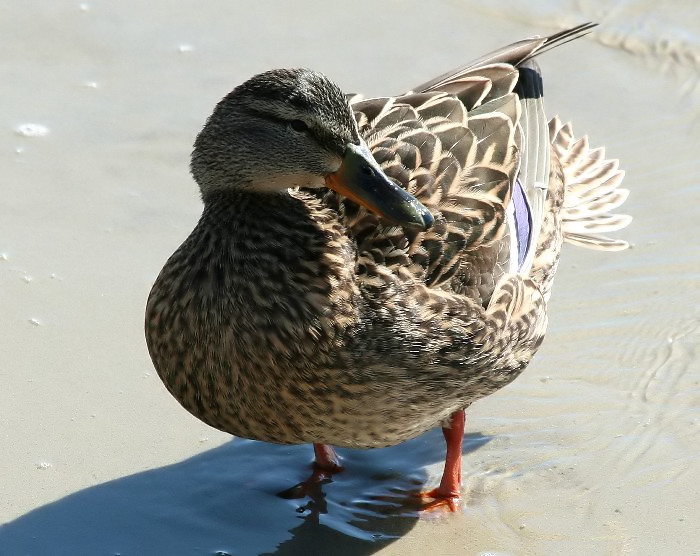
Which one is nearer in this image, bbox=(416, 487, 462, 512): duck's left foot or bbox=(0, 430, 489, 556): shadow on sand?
bbox=(0, 430, 489, 556): shadow on sand

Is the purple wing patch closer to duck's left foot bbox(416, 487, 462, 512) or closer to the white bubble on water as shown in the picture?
duck's left foot bbox(416, 487, 462, 512)

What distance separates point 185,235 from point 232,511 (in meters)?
1.70

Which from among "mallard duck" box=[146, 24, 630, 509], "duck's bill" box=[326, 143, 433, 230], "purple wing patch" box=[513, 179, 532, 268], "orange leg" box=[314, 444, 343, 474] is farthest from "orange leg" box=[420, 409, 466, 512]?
"duck's bill" box=[326, 143, 433, 230]

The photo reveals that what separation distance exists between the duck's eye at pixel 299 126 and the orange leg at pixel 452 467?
55.8 inches

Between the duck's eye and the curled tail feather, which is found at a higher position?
the duck's eye

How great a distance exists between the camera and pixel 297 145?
4.15 meters

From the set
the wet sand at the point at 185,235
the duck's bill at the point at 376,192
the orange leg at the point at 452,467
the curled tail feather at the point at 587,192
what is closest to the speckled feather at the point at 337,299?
the duck's bill at the point at 376,192

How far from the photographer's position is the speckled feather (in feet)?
13.7

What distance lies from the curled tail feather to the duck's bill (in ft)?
6.32

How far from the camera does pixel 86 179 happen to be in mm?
6309

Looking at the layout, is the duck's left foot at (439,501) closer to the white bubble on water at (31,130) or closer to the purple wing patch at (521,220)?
the purple wing patch at (521,220)

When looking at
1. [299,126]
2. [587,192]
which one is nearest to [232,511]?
[299,126]

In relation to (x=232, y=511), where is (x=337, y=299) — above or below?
above

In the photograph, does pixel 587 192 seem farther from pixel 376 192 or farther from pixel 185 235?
pixel 376 192
